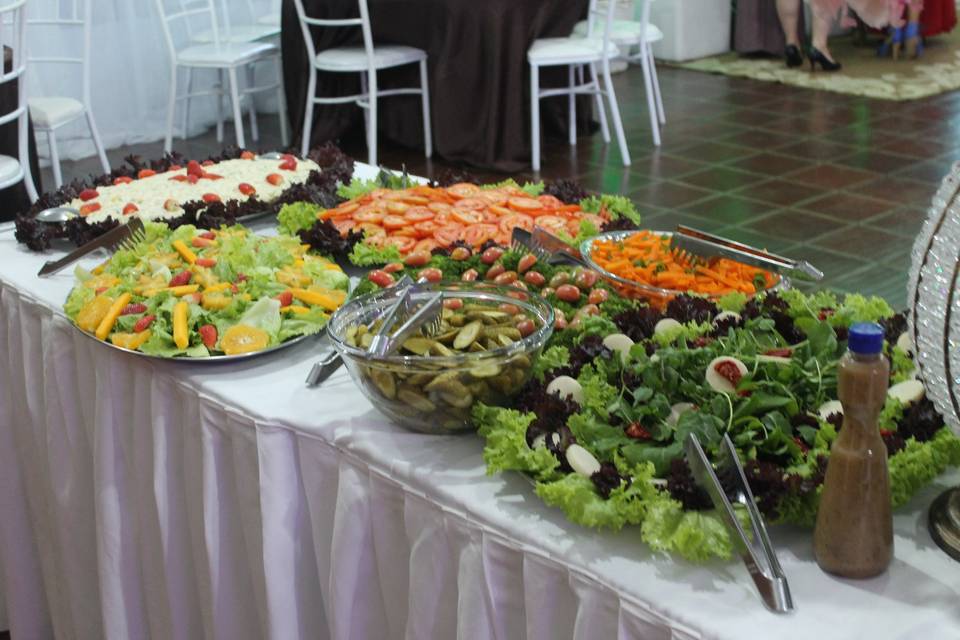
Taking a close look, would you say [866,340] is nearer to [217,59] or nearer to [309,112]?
[309,112]

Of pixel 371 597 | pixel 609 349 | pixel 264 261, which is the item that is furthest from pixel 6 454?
pixel 609 349

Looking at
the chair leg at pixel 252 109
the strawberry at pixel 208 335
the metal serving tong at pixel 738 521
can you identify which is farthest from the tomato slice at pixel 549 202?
the chair leg at pixel 252 109

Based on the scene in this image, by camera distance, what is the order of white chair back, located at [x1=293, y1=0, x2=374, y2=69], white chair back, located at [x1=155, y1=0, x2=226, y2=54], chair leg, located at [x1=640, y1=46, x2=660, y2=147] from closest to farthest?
1. white chair back, located at [x1=293, y1=0, x2=374, y2=69]
2. chair leg, located at [x1=640, y1=46, x2=660, y2=147]
3. white chair back, located at [x1=155, y1=0, x2=226, y2=54]

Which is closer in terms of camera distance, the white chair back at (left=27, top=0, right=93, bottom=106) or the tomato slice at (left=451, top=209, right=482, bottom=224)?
the tomato slice at (left=451, top=209, right=482, bottom=224)

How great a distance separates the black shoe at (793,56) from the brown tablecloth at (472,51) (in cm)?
210

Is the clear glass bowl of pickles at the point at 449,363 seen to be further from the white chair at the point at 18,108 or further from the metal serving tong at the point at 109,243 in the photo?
the white chair at the point at 18,108

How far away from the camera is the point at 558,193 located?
2076 millimetres

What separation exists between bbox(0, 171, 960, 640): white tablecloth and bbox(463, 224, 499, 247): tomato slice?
0.34 metres

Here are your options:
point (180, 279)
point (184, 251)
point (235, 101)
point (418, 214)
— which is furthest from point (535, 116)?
point (180, 279)

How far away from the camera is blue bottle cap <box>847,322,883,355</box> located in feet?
2.97

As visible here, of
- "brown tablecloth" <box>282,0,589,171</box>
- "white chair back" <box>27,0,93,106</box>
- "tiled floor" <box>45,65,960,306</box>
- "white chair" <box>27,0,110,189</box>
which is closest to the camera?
"tiled floor" <box>45,65,960,306</box>

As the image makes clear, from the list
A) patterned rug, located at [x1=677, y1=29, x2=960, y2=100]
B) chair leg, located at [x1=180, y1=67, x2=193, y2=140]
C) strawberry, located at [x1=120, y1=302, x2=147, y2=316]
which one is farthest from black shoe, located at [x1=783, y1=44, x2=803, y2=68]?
strawberry, located at [x1=120, y1=302, x2=147, y2=316]

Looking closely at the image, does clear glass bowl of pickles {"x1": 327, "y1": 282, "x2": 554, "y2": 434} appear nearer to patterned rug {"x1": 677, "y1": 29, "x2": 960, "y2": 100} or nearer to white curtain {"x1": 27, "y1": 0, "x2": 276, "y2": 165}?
white curtain {"x1": 27, "y1": 0, "x2": 276, "y2": 165}

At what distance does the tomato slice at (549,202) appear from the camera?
77.8 inches
